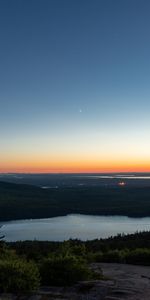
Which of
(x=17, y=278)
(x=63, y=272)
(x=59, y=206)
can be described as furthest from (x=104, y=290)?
(x=59, y=206)

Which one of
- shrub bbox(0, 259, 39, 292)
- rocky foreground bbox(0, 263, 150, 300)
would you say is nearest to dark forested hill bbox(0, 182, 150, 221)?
rocky foreground bbox(0, 263, 150, 300)

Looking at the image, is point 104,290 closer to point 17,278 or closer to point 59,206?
point 17,278

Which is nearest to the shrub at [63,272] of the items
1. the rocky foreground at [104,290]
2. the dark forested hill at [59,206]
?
the rocky foreground at [104,290]

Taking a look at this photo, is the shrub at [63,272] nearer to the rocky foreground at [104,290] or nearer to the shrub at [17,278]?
the rocky foreground at [104,290]

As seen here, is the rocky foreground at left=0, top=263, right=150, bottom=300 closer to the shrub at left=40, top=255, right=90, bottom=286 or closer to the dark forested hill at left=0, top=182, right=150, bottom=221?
the shrub at left=40, top=255, right=90, bottom=286

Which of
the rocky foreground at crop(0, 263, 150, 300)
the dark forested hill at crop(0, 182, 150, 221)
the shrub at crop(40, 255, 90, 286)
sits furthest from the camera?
the dark forested hill at crop(0, 182, 150, 221)

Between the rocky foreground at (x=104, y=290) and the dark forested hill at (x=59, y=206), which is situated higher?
the rocky foreground at (x=104, y=290)
